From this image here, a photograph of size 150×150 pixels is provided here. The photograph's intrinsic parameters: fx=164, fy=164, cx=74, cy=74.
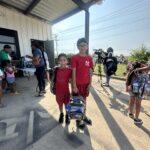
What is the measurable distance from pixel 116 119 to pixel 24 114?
6.59 ft

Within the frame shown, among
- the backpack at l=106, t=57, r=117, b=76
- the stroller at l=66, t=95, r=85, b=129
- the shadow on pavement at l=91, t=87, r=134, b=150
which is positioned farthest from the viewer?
the backpack at l=106, t=57, r=117, b=76

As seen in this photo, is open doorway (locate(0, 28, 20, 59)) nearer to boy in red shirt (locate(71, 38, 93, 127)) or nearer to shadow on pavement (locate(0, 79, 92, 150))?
shadow on pavement (locate(0, 79, 92, 150))

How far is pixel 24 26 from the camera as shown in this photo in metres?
8.77

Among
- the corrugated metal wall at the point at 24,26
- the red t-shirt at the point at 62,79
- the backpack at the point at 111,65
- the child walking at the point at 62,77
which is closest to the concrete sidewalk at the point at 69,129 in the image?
the child walking at the point at 62,77

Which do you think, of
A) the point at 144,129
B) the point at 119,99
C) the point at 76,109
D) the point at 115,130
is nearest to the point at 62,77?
the point at 76,109

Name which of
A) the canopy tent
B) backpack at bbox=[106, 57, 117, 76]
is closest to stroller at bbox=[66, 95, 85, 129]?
backpack at bbox=[106, 57, 117, 76]

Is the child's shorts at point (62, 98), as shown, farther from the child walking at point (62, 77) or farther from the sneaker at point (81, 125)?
the sneaker at point (81, 125)

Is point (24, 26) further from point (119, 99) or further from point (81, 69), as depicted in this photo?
point (81, 69)

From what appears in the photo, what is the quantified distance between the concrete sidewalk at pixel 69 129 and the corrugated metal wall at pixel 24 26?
4.86 meters

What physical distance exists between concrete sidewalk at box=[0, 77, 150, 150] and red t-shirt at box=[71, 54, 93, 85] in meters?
0.87

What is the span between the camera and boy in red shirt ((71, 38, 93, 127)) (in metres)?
2.81

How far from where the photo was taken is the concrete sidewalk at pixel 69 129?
2.48 m

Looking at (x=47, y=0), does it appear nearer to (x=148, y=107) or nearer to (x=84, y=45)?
(x=84, y=45)

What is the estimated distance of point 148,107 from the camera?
4.01 m
